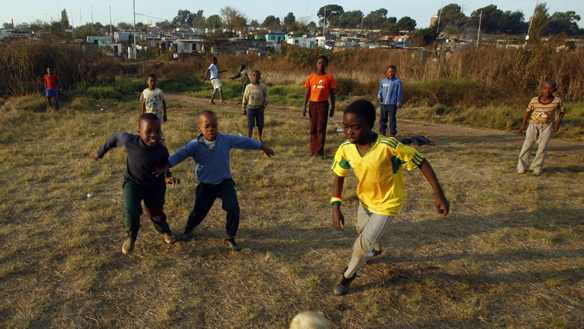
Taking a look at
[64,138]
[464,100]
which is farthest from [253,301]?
[464,100]

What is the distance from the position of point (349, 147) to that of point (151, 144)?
1.83 m

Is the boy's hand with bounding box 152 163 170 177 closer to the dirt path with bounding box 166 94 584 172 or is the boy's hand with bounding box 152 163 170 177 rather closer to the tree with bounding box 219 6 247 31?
the dirt path with bounding box 166 94 584 172

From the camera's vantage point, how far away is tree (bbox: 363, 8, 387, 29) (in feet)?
345

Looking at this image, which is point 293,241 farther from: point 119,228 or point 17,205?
point 17,205

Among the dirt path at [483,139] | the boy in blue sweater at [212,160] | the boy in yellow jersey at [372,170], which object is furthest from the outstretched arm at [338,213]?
the dirt path at [483,139]

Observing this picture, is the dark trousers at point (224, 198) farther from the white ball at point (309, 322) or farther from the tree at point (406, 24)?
the tree at point (406, 24)

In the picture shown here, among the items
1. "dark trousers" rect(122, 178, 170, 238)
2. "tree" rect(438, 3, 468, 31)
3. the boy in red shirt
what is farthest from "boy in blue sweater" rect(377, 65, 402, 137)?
"tree" rect(438, 3, 468, 31)

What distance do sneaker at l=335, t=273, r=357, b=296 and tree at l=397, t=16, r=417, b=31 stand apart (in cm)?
7846

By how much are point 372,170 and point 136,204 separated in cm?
224

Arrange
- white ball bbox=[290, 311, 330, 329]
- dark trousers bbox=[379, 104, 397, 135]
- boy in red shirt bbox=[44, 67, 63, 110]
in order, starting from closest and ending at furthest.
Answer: white ball bbox=[290, 311, 330, 329] → dark trousers bbox=[379, 104, 397, 135] → boy in red shirt bbox=[44, 67, 63, 110]

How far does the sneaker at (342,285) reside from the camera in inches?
129

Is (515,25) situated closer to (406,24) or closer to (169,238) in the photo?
(406,24)

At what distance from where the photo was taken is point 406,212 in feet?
16.8

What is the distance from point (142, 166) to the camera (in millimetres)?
3564
